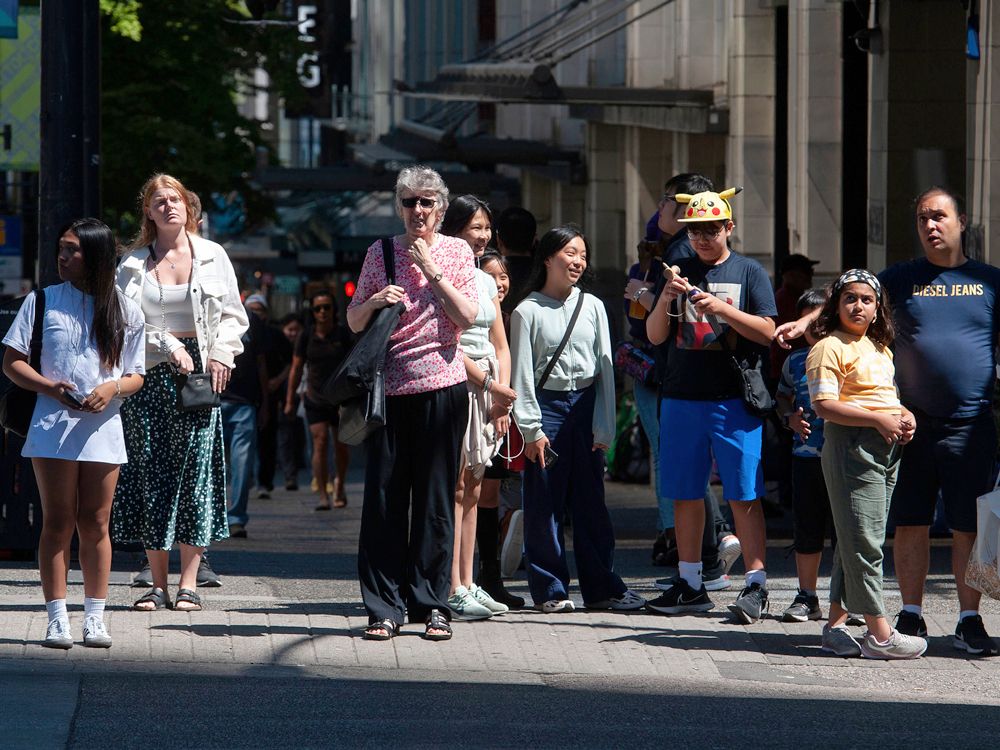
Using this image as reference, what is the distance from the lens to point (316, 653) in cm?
771

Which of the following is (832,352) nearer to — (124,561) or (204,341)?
(204,341)

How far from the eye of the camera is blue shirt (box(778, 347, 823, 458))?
8.76 meters

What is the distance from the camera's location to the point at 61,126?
9.84 meters

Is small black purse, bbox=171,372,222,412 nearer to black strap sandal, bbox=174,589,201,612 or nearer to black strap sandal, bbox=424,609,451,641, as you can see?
black strap sandal, bbox=174,589,201,612

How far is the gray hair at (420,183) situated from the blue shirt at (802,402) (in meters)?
2.10

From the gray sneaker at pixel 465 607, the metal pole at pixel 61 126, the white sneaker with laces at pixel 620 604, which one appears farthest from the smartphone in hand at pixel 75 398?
the white sneaker with laces at pixel 620 604

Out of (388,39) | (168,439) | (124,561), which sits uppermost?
(388,39)

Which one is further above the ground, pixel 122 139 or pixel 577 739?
pixel 122 139

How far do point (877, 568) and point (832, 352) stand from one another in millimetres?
930

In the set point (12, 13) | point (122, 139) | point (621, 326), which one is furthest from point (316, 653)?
point (122, 139)

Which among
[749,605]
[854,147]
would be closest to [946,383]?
[749,605]

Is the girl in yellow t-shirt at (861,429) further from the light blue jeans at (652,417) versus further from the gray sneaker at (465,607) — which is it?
the light blue jeans at (652,417)

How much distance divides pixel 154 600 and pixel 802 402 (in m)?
3.21

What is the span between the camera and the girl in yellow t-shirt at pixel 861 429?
763 cm
